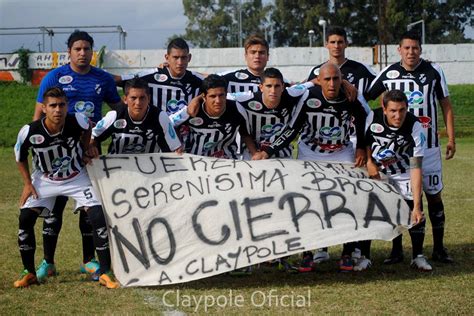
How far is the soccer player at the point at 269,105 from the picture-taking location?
657 centimetres

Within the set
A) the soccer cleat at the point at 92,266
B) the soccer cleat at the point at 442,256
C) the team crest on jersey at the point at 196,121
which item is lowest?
the soccer cleat at the point at 442,256

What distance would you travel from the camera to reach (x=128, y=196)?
6.30m

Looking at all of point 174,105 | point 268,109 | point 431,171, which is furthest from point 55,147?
point 431,171

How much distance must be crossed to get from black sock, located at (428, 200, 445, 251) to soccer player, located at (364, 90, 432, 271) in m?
0.40

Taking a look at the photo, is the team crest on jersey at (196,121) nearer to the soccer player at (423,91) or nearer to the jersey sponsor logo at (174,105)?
the jersey sponsor logo at (174,105)

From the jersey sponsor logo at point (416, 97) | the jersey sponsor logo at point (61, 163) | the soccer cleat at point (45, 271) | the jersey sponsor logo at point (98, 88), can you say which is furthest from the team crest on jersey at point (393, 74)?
the soccer cleat at point (45, 271)

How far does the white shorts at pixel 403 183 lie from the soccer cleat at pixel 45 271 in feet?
10.9

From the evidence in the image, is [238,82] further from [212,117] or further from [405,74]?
[405,74]

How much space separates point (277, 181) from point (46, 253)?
2.32 metres

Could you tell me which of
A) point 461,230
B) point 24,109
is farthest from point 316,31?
point 461,230

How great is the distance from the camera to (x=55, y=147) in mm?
6234

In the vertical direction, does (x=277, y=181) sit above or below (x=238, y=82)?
below

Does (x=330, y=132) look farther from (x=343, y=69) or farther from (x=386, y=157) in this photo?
(x=343, y=69)

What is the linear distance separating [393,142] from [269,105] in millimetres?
1213
